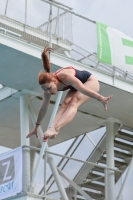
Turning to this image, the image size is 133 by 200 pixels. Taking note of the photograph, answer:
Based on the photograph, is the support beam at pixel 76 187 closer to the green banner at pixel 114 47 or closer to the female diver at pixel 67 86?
the green banner at pixel 114 47

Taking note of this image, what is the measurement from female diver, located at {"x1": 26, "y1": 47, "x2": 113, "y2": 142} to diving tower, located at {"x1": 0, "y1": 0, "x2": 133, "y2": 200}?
22.5 ft

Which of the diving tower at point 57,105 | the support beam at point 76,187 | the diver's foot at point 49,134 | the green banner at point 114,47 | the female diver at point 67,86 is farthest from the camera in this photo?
the support beam at point 76,187

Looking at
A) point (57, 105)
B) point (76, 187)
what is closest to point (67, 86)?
point (57, 105)

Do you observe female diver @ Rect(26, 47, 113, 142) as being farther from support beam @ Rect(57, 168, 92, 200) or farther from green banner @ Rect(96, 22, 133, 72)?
support beam @ Rect(57, 168, 92, 200)

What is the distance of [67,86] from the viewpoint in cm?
817

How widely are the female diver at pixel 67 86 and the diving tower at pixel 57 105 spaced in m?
6.84

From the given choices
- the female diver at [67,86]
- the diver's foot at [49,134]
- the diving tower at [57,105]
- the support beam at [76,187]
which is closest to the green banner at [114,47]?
the diving tower at [57,105]

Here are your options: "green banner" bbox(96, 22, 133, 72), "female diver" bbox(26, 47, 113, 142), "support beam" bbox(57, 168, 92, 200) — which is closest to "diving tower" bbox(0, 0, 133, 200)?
"support beam" bbox(57, 168, 92, 200)

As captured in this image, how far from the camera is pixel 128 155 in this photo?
22062mm

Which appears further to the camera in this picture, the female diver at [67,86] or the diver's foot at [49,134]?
the female diver at [67,86]

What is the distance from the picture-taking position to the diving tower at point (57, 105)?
625 inches

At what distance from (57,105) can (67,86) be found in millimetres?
8152

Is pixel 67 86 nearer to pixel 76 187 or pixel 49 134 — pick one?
pixel 49 134

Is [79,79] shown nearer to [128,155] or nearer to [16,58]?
[16,58]
